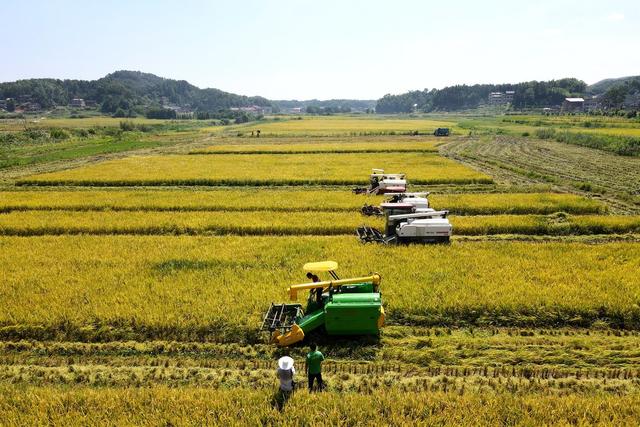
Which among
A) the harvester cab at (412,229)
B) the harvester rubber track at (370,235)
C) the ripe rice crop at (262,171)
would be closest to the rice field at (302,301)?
the harvester rubber track at (370,235)

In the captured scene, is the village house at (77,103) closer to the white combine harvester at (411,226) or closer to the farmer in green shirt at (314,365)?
the white combine harvester at (411,226)

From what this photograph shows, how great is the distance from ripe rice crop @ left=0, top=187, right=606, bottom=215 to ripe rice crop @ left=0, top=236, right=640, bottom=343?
609cm

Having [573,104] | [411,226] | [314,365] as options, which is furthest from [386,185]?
[573,104]

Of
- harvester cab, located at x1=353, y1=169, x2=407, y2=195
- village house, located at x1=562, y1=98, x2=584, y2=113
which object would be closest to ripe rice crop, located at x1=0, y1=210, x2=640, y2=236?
harvester cab, located at x1=353, y1=169, x2=407, y2=195

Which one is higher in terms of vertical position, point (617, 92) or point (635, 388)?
point (617, 92)

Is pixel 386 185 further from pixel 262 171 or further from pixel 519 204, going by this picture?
pixel 262 171

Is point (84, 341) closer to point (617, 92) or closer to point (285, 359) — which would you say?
point (285, 359)

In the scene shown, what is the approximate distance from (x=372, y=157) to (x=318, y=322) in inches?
1393

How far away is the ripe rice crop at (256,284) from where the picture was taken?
9719 mm

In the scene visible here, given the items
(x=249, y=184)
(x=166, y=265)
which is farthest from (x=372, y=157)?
(x=166, y=265)

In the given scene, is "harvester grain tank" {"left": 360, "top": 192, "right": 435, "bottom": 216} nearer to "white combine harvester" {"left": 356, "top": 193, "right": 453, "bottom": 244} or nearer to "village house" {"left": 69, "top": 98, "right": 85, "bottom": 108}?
"white combine harvester" {"left": 356, "top": 193, "right": 453, "bottom": 244}

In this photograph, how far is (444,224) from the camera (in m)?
15.1

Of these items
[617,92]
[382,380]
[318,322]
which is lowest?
[382,380]

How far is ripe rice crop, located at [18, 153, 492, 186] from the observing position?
29781 millimetres
